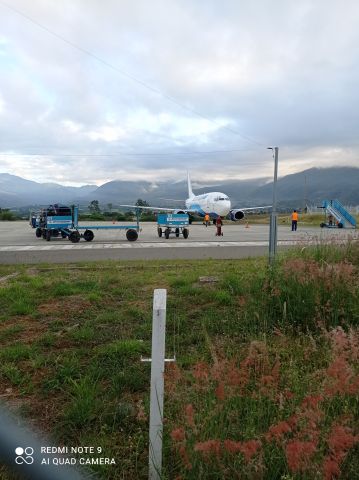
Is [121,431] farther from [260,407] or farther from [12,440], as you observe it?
[12,440]

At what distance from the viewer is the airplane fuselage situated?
4088 centimetres

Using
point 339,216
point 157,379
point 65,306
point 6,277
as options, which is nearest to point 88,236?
point 6,277

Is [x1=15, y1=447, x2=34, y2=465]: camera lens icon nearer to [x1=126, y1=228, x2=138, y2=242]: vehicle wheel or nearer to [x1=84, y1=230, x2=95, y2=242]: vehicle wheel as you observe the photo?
[x1=126, y1=228, x2=138, y2=242]: vehicle wheel

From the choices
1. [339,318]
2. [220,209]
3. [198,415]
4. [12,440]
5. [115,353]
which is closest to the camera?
[12,440]

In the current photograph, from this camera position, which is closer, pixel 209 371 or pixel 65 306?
pixel 209 371

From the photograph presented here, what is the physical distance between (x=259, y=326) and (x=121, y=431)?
2.13 m

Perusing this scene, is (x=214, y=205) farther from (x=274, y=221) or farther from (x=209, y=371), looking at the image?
(x=209, y=371)

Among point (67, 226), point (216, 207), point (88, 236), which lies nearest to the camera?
point (67, 226)

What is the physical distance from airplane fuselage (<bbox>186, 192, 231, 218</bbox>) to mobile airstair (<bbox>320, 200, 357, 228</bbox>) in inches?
368

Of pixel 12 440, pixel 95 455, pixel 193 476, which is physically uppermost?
pixel 12 440

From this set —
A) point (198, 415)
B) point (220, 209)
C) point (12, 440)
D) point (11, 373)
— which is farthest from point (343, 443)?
point (220, 209)

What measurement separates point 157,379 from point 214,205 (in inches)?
1572

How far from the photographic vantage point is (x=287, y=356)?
3.62 metres

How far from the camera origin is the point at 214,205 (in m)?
41.8
